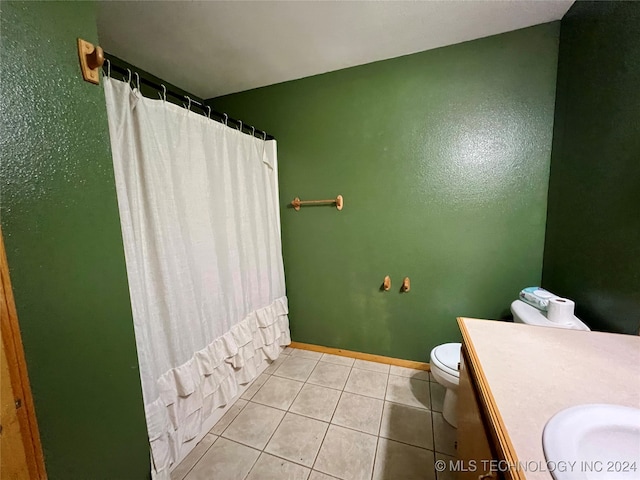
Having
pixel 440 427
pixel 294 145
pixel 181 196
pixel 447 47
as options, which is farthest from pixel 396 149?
pixel 440 427

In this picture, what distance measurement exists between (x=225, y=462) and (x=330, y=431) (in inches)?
22.6

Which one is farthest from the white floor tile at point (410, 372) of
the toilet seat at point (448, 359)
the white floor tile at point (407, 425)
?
the toilet seat at point (448, 359)

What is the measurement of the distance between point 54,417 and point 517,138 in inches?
96.6

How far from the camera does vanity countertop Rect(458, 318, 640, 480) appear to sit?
1.72ft

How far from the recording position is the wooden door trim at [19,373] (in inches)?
22.6

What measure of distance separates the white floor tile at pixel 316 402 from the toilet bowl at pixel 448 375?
680 millimetres

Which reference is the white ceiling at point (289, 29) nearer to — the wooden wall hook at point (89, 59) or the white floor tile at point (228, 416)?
the wooden wall hook at point (89, 59)

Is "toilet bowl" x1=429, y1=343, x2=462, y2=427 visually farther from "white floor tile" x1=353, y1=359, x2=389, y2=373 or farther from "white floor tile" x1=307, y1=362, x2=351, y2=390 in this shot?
"white floor tile" x1=307, y1=362, x2=351, y2=390

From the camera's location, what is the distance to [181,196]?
49.6 inches

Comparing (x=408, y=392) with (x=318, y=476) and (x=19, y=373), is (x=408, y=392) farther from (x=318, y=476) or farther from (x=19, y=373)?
Answer: (x=19, y=373)

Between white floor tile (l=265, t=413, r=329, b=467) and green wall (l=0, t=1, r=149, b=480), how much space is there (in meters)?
0.72

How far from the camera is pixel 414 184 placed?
1.73 meters

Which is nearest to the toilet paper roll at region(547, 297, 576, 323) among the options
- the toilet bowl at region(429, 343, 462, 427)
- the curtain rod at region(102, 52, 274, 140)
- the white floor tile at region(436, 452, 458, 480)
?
the toilet bowl at region(429, 343, 462, 427)

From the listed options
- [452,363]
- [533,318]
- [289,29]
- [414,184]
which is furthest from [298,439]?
[289,29]
